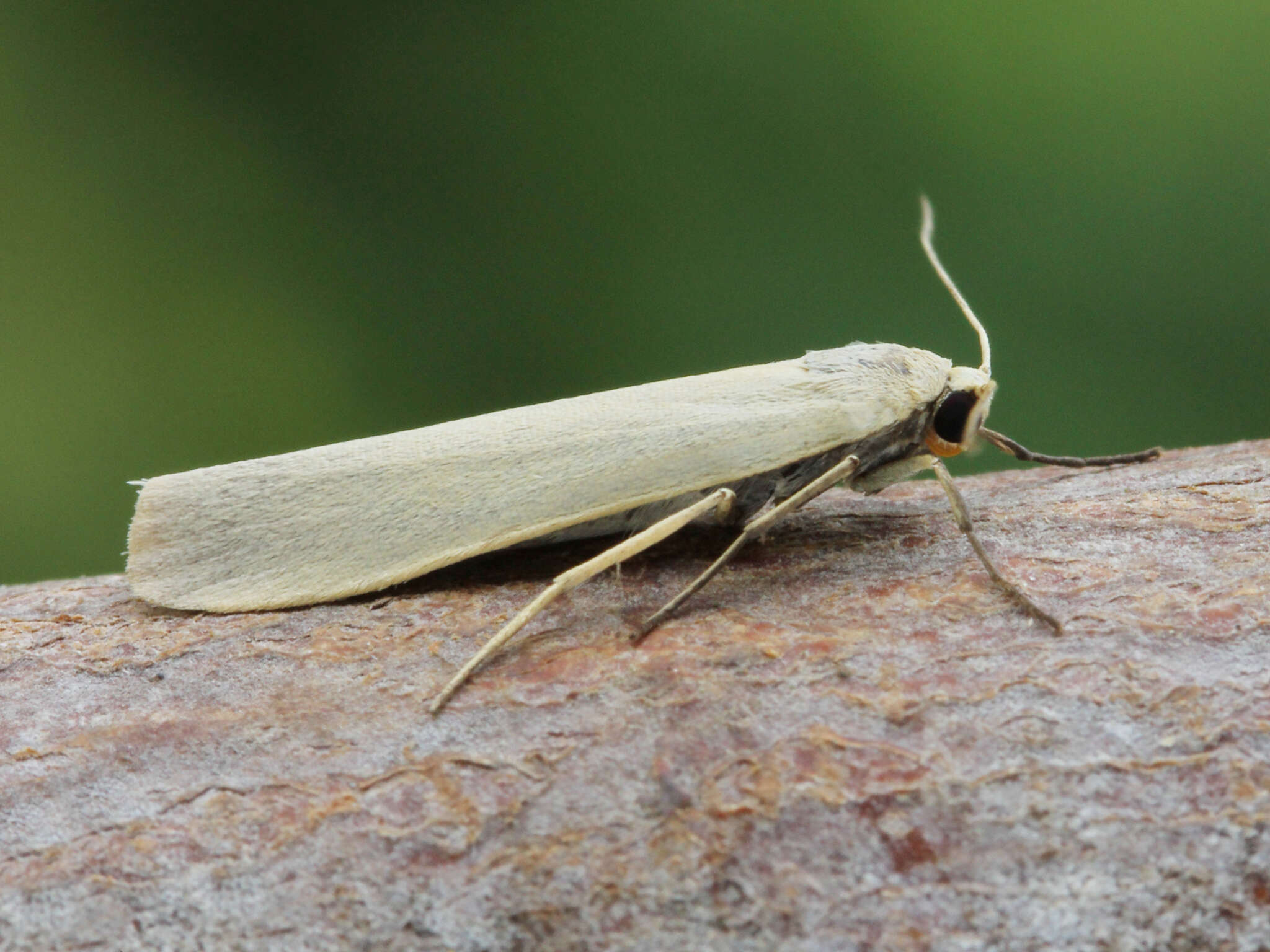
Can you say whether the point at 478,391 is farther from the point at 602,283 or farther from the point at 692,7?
the point at 692,7

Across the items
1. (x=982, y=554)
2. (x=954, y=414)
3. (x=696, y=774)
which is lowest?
(x=696, y=774)

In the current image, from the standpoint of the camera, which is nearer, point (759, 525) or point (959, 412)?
point (759, 525)

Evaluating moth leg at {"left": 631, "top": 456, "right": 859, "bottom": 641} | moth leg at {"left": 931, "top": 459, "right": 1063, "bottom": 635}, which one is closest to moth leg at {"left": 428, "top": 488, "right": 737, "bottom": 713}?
moth leg at {"left": 631, "top": 456, "right": 859, "bottom": 641}

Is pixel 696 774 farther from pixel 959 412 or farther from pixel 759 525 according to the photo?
pixel 959 412

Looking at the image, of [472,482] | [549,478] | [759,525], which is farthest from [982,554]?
[472,482]

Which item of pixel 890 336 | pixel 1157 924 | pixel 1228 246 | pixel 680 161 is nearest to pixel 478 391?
pixel 680 161

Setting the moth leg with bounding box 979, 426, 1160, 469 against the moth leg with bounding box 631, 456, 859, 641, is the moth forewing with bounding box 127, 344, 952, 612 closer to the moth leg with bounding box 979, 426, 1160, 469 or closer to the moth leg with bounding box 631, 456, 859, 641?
the moth leg with bounding box 631, 456, 859, 641
